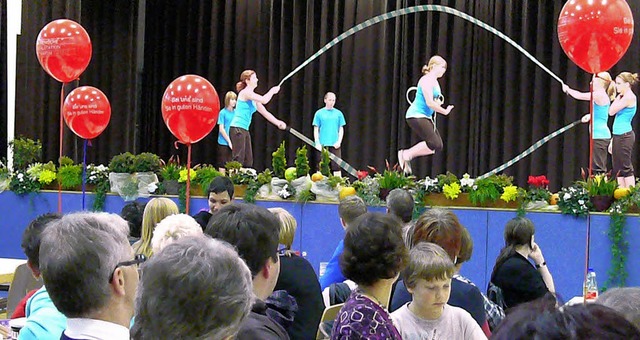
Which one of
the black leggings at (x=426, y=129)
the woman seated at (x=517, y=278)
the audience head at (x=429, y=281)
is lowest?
the woman seated at (x=517, y=278)

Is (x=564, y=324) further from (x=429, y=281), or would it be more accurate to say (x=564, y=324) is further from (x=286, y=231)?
(x=286, y=231)

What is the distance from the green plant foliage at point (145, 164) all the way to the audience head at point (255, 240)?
19.5 ft

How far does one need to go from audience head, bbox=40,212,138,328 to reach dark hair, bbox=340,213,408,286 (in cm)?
66

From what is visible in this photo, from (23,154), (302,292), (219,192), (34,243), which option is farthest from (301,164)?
(34,243)

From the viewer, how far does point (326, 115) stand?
11.0m

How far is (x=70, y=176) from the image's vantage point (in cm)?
800

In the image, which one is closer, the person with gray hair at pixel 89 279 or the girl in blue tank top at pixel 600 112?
the person with gray hair at pixel 89 279

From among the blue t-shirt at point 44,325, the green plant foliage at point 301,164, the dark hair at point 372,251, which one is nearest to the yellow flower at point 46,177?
the green plant foliage at point 301,164

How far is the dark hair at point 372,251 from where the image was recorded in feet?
7.20

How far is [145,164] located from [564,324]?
7.29 m

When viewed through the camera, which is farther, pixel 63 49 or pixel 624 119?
pixel 624 119

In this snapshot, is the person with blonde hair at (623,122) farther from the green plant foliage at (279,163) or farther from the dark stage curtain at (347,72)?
the green plant foliage at (279,163)

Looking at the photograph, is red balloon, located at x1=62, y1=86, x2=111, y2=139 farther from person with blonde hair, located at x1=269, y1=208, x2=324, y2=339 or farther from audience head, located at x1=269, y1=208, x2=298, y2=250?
person with blonde hair, located at x1=269, y1=208, x2=324, y2=339

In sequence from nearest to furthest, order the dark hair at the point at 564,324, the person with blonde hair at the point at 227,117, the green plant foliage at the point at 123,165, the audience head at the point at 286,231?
the dark hair at the point at 564,324 → the audience head at the point at 286,231 → the green plant foliage at the point at 123,165 → the person with blonde hair at the point at 227,117
